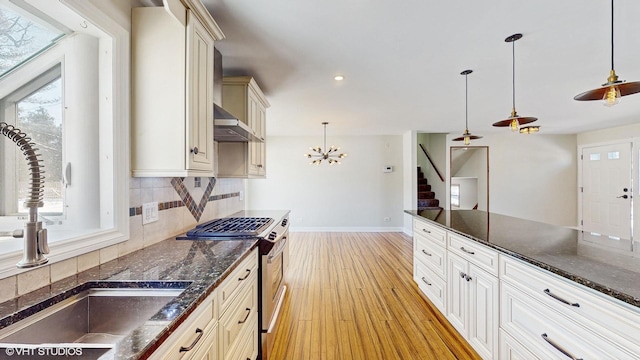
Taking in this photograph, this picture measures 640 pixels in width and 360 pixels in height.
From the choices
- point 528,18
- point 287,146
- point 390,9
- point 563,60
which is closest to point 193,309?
point 390,9

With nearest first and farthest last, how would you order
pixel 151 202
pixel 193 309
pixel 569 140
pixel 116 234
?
pixel 193 309 → pixel 116 234 → pixel 151 202 → pixel 569 140

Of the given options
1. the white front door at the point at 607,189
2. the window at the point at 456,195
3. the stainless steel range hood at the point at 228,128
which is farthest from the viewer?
the window at the point at 456,195

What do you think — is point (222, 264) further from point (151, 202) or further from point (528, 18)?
point (528, 18)

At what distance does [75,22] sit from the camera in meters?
1.21

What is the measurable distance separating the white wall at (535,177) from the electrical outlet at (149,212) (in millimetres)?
7098

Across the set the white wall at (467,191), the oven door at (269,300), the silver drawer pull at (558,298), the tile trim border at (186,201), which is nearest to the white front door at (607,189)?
the white wall at (467,191)

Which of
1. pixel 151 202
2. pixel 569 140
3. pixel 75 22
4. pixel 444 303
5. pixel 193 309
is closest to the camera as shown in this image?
pixel 193 309

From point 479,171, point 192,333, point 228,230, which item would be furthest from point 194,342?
point 479,171

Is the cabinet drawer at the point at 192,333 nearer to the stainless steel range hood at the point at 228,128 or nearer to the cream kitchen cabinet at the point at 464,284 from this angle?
the stainless steel range hood at the point at 228,128

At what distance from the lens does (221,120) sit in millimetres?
1882

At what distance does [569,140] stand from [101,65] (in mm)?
9157

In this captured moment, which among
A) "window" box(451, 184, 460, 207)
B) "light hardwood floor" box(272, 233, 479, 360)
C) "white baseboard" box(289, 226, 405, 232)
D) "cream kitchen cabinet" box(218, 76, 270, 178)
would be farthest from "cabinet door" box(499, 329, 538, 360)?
"window" box(451, 184, 460, 207)

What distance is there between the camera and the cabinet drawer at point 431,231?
7.83 feet

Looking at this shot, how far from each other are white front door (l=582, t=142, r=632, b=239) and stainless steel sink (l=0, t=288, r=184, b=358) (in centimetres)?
831
